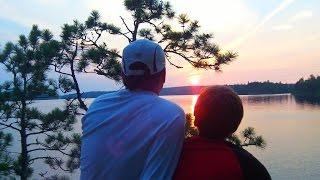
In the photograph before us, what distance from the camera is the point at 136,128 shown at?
1.38m

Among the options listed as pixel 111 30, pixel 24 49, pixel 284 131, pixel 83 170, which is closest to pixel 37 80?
pixel 24 49

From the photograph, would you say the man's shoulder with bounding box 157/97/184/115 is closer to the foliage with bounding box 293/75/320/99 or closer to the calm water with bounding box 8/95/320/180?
the calm water with bounding box 8/95/320/180

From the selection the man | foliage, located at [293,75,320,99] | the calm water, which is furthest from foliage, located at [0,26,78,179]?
foliage, located at [293,75,320,99]

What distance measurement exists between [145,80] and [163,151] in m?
0.27

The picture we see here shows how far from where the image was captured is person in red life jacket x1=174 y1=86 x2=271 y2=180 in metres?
1.38

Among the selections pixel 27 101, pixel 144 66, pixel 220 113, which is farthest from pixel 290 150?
pixel 144 66

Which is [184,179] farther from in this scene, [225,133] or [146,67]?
[146,67]

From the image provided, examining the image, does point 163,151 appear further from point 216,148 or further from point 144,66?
point 144,66

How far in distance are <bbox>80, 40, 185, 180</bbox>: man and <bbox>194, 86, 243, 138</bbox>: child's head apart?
0.52 ft

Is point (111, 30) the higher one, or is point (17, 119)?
point (111, 30)

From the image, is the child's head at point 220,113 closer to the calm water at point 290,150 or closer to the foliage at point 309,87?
the calm water at point 290,150

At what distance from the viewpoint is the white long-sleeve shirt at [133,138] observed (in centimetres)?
133

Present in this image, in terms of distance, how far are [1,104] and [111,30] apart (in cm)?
396

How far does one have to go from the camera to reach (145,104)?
1.41m
